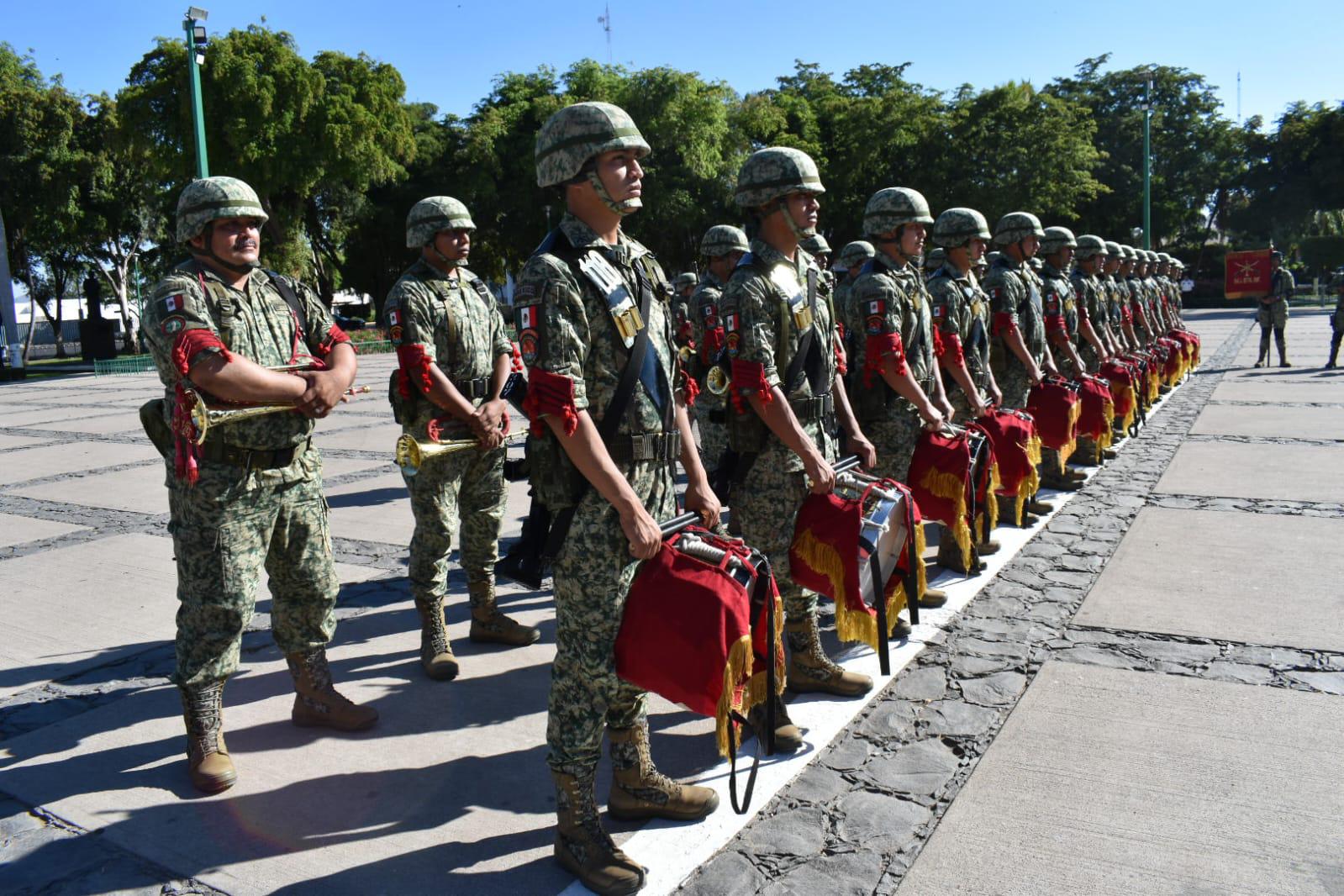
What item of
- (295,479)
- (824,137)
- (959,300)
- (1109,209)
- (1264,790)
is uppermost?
(824,137)

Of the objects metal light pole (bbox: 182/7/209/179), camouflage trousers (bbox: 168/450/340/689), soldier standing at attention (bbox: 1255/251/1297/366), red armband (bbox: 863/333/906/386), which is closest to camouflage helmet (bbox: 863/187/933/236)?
red armband (bbox: 863/333/906/386)

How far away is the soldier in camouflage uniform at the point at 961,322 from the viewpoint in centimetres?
639

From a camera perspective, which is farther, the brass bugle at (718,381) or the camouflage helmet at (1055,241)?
the camouflage helmet at (1055,241)

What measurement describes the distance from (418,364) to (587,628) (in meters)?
2.21

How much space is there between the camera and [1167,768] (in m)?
3.71

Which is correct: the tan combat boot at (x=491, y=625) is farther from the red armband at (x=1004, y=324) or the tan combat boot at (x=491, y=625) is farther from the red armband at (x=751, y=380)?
the red armband at (x=1004, y=324)

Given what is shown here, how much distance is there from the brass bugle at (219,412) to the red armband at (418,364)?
3.24 feet

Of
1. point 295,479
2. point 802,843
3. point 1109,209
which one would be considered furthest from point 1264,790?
point 1109,209

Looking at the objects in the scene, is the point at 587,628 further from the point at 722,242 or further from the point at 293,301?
the point at 722,242

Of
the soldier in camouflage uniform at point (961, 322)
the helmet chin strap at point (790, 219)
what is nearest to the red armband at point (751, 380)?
the helmet chin strap at point (790, 219)

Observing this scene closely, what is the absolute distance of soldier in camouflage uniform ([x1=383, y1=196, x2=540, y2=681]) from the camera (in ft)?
16.1

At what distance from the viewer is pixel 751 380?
394 centimetres

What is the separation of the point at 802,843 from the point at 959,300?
4.25 metres

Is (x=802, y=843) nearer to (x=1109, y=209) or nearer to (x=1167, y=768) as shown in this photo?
(x=1167, y=768)
